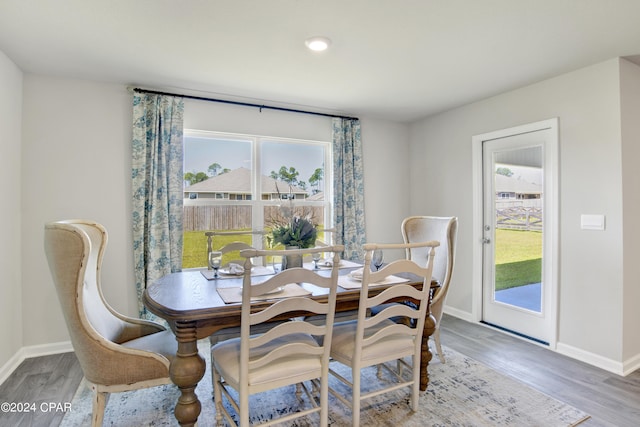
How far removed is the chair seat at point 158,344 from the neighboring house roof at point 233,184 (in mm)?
1811

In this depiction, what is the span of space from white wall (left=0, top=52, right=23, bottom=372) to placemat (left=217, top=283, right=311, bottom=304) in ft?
6.36

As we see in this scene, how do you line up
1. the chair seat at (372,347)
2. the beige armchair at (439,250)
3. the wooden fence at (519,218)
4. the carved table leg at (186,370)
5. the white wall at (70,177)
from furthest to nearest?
the wooden fence at (519,218)
the white wall at (70,177)
the beige armchair at (439,250)
the chair seat at (372,347)
the carved table leg at (186,370)

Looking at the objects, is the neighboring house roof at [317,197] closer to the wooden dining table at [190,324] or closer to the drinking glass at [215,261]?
the drinking glass at [215,261]

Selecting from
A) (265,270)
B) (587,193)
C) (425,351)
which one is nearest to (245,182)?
(265,270)

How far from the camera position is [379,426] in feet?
6.41

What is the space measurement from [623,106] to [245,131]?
3.33 metres

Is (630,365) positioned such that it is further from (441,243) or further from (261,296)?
(261,296)

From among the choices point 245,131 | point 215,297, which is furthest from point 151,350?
point 245,131

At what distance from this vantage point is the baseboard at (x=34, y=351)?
2617 mm

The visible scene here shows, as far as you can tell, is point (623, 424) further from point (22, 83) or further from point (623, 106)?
point (22, 83)

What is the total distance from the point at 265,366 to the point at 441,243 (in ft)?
5.62

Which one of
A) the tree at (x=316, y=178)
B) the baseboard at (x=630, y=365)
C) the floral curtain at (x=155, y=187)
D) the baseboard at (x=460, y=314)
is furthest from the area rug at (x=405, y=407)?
the tree at (x=316, y=178)

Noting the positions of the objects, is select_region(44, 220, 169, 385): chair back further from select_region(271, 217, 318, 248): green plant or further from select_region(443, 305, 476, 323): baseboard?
select_region(443, 305, 476, 323): baseboard

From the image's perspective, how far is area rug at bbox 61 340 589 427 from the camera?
199 cm
